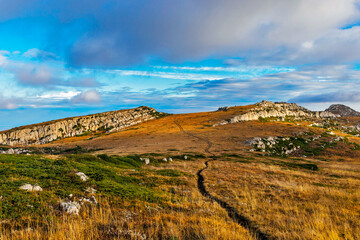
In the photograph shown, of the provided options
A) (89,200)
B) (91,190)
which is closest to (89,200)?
(89,200)

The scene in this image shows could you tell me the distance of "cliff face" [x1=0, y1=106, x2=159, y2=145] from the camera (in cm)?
9956

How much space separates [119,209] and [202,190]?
7792mm

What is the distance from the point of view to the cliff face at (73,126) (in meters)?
99.6

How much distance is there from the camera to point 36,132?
104 metres

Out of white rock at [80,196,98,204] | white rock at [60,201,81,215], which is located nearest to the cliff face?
white rock at [80,196,98,204]

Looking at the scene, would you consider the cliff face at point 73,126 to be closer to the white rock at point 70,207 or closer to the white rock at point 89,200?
the white rock at point 89,200

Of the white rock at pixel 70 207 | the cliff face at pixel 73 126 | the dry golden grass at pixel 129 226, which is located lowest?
the dry golden grass at pixel 129 226

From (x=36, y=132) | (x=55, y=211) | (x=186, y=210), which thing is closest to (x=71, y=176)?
(x=55, y=211)

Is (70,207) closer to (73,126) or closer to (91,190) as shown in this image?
(91,190)

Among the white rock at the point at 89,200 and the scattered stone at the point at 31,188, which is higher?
the scattered stone at the point at 31,188

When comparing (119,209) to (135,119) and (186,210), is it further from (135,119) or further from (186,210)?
(135,119)

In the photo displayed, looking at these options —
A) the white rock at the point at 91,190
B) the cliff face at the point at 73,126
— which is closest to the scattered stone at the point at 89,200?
the white rock at the point at 91,190

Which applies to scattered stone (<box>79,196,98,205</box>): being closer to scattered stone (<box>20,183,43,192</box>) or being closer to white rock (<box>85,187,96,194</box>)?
white rock (<box>85,187,96,194</box>)

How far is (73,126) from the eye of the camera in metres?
115
